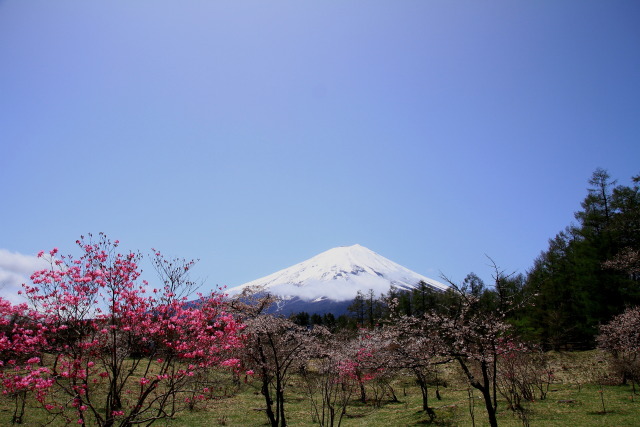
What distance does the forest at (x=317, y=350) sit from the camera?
8461mm

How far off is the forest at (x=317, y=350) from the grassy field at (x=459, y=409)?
7.9 inches

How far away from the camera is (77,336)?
834 centimetres

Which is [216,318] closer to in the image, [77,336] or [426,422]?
[77,336]

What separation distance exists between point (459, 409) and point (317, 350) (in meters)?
8.81

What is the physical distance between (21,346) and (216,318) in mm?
4951

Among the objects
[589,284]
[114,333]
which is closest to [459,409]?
[114,333]

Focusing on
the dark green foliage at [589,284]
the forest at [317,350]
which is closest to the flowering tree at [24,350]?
the forest at [317,350]

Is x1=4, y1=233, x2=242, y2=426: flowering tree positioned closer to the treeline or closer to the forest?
the forest

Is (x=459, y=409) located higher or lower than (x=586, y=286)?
lower

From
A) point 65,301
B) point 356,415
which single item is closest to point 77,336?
point 65,301

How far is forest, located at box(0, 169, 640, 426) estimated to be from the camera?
846cm

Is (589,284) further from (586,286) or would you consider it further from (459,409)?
(459,409)

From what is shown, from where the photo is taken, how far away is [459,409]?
19391 mm

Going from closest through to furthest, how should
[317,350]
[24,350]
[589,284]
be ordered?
[24,350] → [317,350] → [589,284]
